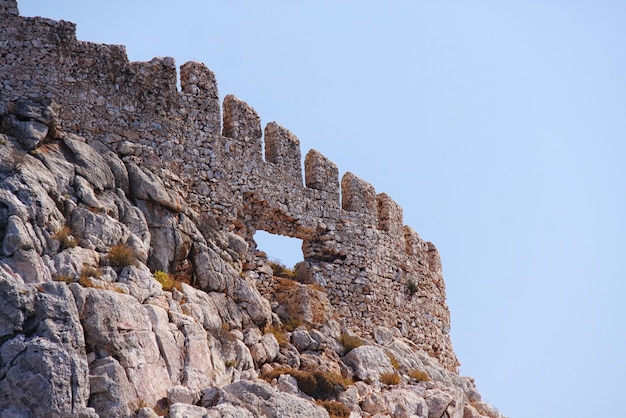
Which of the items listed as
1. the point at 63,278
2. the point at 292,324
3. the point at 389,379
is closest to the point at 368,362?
the point at 389,379

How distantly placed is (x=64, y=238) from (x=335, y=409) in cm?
579

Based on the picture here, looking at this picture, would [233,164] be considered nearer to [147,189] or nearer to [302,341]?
[147,189]

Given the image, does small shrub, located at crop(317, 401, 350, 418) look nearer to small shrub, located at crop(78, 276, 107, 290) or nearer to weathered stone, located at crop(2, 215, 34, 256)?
small shrub, located at crop(78, 276, 107, 290)

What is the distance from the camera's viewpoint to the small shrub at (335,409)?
1855 cm

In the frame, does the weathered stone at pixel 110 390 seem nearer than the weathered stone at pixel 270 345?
Yes

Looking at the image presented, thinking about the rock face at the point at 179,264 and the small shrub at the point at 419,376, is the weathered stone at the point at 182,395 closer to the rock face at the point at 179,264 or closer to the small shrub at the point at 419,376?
the rock face at the point at 179,264

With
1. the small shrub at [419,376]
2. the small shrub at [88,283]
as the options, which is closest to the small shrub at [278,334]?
the small shrub at [419,376]

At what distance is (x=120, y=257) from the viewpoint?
57.9 feet

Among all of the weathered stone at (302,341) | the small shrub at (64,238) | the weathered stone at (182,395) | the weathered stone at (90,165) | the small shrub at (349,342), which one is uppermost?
the weathered stone at (90,165)

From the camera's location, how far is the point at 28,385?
14.1m

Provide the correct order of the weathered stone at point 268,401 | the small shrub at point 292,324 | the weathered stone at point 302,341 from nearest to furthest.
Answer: the weathered stone at point 268,401
the weathered stone at point 302,341
the small shrub at point 292,324

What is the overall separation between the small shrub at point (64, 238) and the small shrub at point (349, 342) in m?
6.92

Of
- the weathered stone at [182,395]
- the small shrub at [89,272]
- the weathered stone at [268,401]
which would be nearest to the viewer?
the weathered stone at [182,395]

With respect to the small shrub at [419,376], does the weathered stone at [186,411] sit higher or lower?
lower
